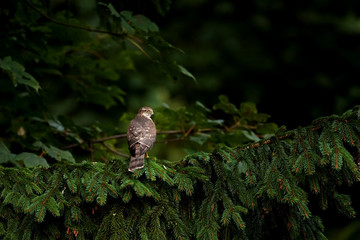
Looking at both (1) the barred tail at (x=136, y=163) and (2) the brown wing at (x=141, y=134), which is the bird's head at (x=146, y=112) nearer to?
(2) the brown wing at (x=141, y=134)

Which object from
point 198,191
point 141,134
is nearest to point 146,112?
point 141,134

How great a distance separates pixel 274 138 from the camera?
238 cm

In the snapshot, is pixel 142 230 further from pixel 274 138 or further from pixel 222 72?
pixel 222 72

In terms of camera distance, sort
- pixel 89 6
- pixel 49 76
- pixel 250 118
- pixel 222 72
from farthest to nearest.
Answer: pixel 222 72, pixel 89 6, pixel 49 76, pixel 250 118

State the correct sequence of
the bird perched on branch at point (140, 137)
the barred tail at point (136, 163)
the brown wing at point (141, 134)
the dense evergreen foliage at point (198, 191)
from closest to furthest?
the dense evergreen foliage at point (198, 191) → the barred tail at point (136, 163) → the bird perched on branch at point (140, 137) → the brown wing at point (141, 134)

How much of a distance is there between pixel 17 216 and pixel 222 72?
22.2ft

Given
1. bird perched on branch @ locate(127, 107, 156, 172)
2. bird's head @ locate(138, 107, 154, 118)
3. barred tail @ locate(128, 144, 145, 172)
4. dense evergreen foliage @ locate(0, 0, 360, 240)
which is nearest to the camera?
dense evergreen foliage @ locate(0, 0, 360, 240)

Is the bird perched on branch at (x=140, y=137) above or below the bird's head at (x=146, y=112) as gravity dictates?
below

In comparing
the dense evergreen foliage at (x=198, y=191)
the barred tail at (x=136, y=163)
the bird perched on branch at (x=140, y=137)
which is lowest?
the dense evergreen foliage at (x=198, y=191)

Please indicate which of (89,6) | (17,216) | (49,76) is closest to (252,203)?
(17,216)

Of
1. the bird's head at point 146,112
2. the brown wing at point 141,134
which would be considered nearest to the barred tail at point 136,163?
the brown wing at point 141,134

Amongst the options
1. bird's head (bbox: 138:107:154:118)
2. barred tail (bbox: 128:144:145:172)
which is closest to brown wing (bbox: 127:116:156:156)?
barred tail (bbox: 128:144:145:172)

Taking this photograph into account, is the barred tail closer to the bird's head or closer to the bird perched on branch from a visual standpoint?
the bird perched on branch

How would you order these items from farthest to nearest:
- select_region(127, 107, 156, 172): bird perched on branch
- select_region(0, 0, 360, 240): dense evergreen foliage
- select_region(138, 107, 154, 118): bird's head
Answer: select_region(138, 107, 154, 118): bird's head → select_region(127, 107, 156, 172): bird perched on branch → select_region(0, 0, 360, 240): dense evergreen foliage
